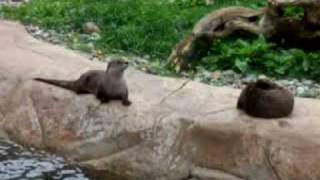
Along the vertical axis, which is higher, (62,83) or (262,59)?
(62,83)

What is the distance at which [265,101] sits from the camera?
6.82 metres

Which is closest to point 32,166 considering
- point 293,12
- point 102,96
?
point 102,96

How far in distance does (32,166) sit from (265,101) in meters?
2.05

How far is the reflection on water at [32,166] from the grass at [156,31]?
223 cm

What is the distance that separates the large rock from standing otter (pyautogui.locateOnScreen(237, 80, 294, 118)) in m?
0.09

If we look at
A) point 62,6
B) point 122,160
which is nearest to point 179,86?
point 122,160

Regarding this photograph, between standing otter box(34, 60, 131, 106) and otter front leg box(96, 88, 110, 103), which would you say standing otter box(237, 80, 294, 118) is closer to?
standing otter box(34, 60, 131, 106)

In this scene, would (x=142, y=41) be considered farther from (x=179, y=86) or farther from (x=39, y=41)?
(x=179, y=86)

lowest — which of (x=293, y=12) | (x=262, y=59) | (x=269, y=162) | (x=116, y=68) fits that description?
(x=269, y=162)

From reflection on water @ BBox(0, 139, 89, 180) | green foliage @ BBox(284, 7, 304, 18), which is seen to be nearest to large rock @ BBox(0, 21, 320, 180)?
reflection on water @ BBox(0, 139, 89, 180)

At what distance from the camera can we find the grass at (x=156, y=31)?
9124 mm

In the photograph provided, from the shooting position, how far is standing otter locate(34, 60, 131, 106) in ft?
24.0

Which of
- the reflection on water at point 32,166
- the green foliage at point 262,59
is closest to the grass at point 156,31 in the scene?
the green foliage at point 262,59

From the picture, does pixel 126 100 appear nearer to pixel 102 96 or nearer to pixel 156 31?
pixel 102 96
